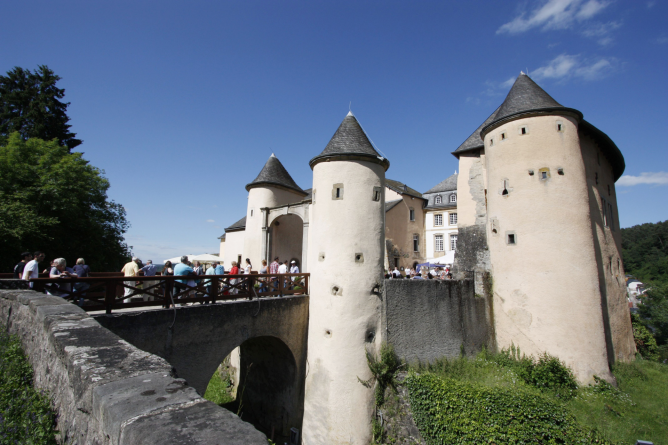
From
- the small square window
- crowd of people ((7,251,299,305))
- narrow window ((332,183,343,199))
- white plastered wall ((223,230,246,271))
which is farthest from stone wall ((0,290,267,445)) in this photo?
the small square window

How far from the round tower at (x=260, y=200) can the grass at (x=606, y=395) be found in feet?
35.9

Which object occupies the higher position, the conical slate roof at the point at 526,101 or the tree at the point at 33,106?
the tree at the point at 33,106

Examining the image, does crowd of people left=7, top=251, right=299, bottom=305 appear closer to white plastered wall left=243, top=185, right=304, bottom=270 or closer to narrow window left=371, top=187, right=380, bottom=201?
narrow window left=371, top=187, right=380, bottom=201

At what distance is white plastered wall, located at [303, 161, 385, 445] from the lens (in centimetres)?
1134

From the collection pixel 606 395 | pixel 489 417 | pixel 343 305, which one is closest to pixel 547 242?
pixel 606 395

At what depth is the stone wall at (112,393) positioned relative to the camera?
1.93 meters

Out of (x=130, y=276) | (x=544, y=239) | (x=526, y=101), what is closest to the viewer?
(x=130, y=276)

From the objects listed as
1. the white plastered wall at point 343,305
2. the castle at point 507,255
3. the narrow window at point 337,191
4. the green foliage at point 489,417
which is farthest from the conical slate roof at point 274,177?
the green foliage at point 489,417

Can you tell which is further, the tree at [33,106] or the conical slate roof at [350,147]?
the tree at [33,106]

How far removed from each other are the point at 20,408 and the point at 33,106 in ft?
93.2

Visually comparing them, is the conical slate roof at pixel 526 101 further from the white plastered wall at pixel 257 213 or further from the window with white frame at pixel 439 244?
the window with white frame at pixel 439 244

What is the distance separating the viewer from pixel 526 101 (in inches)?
538

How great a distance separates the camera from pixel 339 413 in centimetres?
1123

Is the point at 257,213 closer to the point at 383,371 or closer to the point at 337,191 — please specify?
the point at 337,191
